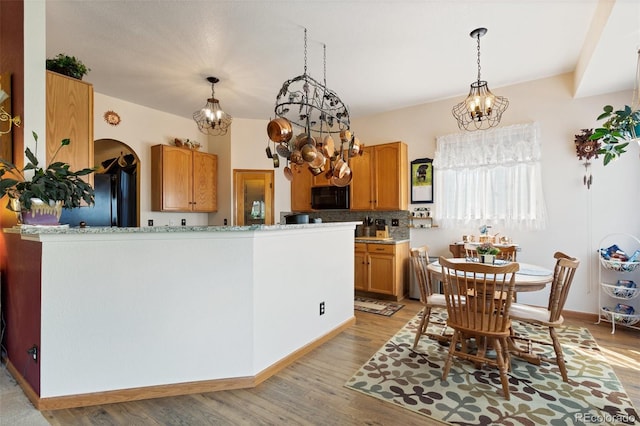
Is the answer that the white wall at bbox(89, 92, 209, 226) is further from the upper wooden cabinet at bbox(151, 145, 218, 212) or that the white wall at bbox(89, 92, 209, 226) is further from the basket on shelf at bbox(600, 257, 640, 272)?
the basket on shelf at bbox(600, 257, 640, 272)

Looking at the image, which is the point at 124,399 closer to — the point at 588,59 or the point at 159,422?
the point at 159,422

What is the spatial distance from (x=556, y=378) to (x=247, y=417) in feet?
7.40

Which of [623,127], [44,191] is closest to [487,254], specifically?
[623,127]

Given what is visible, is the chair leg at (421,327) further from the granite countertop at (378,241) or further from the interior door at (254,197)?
the interior door at (254,197)

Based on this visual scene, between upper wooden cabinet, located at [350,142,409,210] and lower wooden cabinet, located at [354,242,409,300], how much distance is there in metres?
0.65

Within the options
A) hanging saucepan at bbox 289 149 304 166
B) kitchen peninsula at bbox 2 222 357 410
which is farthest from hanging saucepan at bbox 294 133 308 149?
kitchen peninsula at bbox 2 222 357 410

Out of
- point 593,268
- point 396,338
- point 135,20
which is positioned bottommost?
point 396,338

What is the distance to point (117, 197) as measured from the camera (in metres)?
4.47

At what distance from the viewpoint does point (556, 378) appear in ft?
7.29

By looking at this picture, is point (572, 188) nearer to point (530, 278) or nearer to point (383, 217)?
point (530, 278)

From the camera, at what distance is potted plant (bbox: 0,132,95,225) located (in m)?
1.96

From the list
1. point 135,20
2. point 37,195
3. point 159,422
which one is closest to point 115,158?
point 135,20

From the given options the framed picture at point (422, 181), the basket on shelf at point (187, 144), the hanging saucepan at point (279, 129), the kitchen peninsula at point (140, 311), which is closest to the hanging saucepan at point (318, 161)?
the hanging saucepan at point (279, 129)

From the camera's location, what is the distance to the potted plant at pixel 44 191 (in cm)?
196
